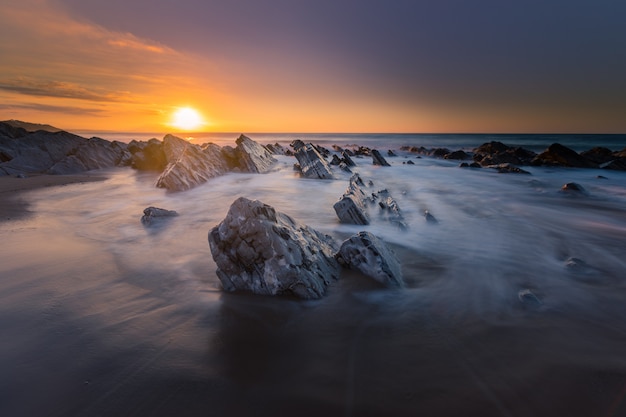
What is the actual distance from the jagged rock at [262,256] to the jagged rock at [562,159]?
2422 centimetres

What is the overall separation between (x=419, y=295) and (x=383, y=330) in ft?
3.44

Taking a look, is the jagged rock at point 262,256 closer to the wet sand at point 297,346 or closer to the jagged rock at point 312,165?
the wet sand at point 297,346

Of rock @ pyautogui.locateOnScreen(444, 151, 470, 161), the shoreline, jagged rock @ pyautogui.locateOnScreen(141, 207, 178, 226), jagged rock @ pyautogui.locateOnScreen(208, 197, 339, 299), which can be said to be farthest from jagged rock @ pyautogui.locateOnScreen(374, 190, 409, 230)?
rock @ pyautogui.locateOnScreen(444, 151, 470, 161)

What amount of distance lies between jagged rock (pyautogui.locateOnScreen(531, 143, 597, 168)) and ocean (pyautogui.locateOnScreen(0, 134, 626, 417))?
58.7 feet

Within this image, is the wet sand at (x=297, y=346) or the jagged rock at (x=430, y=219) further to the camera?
the jagged rock at (x=430, y=219)

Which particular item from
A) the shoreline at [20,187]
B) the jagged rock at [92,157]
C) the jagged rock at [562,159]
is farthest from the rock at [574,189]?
the jagged rock at [92,157]

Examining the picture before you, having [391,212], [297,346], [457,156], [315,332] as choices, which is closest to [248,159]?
[391,212]

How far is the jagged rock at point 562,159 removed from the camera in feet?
67.2

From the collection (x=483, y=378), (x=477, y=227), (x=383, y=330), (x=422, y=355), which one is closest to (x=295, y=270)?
(x=383, y=330)

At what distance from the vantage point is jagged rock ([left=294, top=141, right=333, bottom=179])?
1541 centimetres

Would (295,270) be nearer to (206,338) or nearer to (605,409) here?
(206,338)

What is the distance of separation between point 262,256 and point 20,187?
13.2m

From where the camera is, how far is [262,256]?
3.89 meters

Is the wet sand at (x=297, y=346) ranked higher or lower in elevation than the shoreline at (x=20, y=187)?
lower
